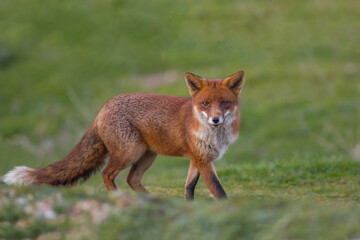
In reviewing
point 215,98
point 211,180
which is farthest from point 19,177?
point 215,98

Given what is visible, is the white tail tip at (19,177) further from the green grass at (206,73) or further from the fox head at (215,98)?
the fox head at (215,98)

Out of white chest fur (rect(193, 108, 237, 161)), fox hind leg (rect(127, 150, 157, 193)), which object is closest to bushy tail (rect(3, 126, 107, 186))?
fox hind leg (rect(127, 150, 157, 193))

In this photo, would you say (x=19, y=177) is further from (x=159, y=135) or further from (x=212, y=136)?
(x=212, y=136)

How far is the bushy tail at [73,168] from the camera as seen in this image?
23.6 feet

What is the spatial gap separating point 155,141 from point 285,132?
375 inches

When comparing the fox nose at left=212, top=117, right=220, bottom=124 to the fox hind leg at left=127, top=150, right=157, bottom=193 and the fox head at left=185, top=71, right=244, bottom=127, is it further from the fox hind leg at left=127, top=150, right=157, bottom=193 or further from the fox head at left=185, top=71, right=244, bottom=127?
the fox hind leg at left=127, top=150, right=157, bottom=193

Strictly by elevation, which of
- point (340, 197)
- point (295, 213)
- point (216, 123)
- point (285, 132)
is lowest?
point (285, 132)

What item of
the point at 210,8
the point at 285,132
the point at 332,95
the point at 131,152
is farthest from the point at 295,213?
the point at 210,8

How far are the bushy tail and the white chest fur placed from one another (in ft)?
4.49

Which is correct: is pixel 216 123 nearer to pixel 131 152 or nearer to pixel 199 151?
pixel 199 151

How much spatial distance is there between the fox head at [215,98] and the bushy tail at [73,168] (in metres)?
1.45

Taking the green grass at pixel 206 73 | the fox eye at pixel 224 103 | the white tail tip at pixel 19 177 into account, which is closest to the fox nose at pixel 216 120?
the fox eye at pixel 224 103

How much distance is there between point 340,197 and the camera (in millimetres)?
7988

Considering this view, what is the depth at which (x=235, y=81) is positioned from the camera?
23.7 ft
